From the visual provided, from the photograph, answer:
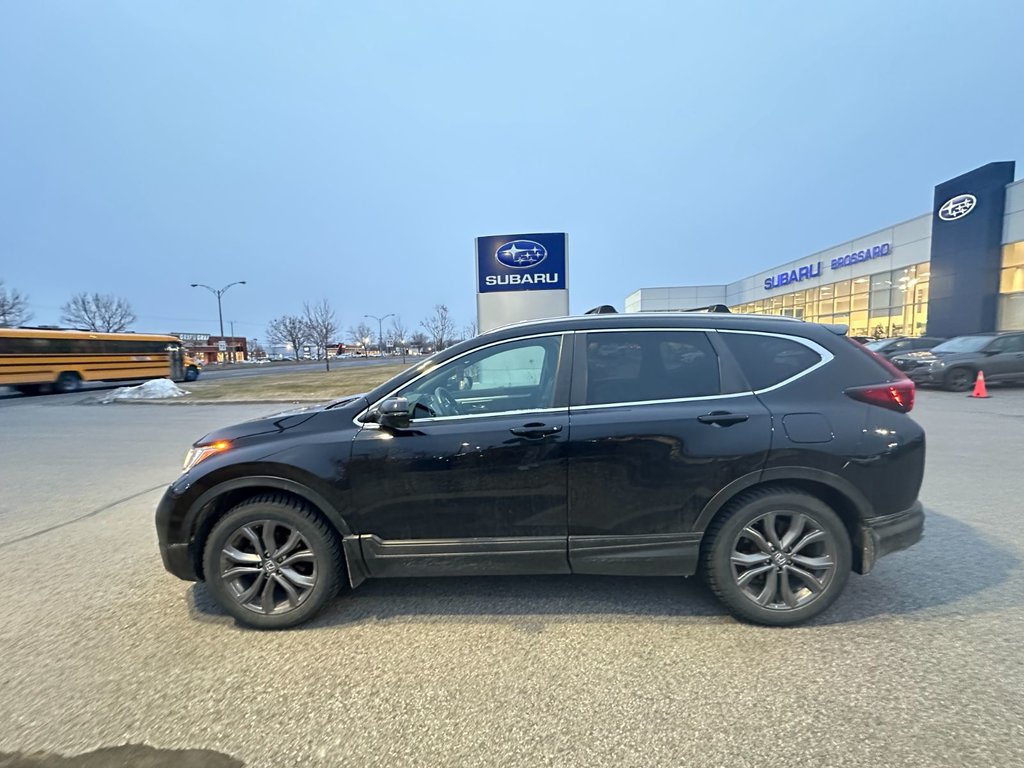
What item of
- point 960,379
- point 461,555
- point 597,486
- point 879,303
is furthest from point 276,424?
point 879,303

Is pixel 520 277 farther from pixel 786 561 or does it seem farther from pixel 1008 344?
pixel 1008 344

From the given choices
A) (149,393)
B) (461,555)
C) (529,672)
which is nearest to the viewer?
(529,672)

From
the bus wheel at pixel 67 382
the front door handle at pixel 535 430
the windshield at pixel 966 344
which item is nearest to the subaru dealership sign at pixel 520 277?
the front door handle at pixel 535 430

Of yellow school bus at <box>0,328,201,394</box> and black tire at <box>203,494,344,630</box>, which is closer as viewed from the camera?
black tire at <box>203,494,344,630</box>

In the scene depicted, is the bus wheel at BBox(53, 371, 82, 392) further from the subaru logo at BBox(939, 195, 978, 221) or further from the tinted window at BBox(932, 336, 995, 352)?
the subaru logo at BBox(939, 195, 978, 221)

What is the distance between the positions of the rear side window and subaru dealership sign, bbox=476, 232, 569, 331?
8.63m

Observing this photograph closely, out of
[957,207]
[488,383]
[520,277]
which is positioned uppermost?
[957,207]

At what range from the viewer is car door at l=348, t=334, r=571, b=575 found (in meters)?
2.72

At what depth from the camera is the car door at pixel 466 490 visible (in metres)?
2.72

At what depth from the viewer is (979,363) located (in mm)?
12734

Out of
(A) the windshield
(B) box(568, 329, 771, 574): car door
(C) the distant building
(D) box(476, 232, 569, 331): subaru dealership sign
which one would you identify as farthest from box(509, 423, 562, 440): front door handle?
(C) the distant building

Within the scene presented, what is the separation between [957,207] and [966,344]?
14.1m

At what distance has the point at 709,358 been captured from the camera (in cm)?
289

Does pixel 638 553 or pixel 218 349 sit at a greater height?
pixel 218 349
